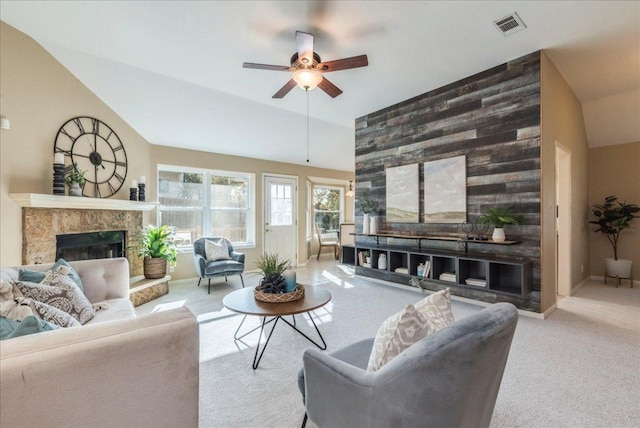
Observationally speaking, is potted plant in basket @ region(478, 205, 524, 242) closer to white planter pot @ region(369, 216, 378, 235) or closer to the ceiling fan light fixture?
white planter pot @ region(369, 216, 378, 235)

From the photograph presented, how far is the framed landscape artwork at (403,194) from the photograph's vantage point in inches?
168

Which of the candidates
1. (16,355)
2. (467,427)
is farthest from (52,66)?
(467,427)

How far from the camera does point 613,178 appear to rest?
190 inches

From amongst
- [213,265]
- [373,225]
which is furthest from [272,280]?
[373,225]

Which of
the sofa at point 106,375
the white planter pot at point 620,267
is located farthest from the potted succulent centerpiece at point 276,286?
the white planter pot at point 620,267

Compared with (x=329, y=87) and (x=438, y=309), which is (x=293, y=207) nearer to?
(x=329, y=87)

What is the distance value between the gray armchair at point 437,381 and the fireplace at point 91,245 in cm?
376

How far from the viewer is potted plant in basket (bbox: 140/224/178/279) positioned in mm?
4004

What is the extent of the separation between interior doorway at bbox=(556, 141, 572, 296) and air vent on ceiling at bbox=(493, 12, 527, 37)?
2.11 meters

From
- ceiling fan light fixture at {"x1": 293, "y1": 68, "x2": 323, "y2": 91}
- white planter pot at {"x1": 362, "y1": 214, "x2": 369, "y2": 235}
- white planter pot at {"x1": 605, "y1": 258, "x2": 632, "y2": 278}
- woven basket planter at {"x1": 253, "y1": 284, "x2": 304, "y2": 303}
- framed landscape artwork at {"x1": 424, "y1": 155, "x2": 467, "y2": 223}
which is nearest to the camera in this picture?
woven basket planter at {"x1": 253, "y1": 284, "x2": 304, "y2": 303}

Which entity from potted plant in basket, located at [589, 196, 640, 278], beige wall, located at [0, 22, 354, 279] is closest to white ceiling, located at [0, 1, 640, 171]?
beige wall, located at [0, 22, 354, 279]

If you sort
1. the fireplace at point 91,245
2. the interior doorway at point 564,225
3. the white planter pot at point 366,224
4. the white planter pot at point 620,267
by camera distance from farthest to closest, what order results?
the white planter pot at point 366,224 < the white planter pot at point 620,267 < the interior doorway at point 564,225 < the fireplace at point 91,245

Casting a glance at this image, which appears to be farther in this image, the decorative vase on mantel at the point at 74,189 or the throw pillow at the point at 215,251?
the throw pillow at the point at 215,251

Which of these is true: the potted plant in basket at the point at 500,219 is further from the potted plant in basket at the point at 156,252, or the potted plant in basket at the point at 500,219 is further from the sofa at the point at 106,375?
the potted plant in basket at the point at 156,252
